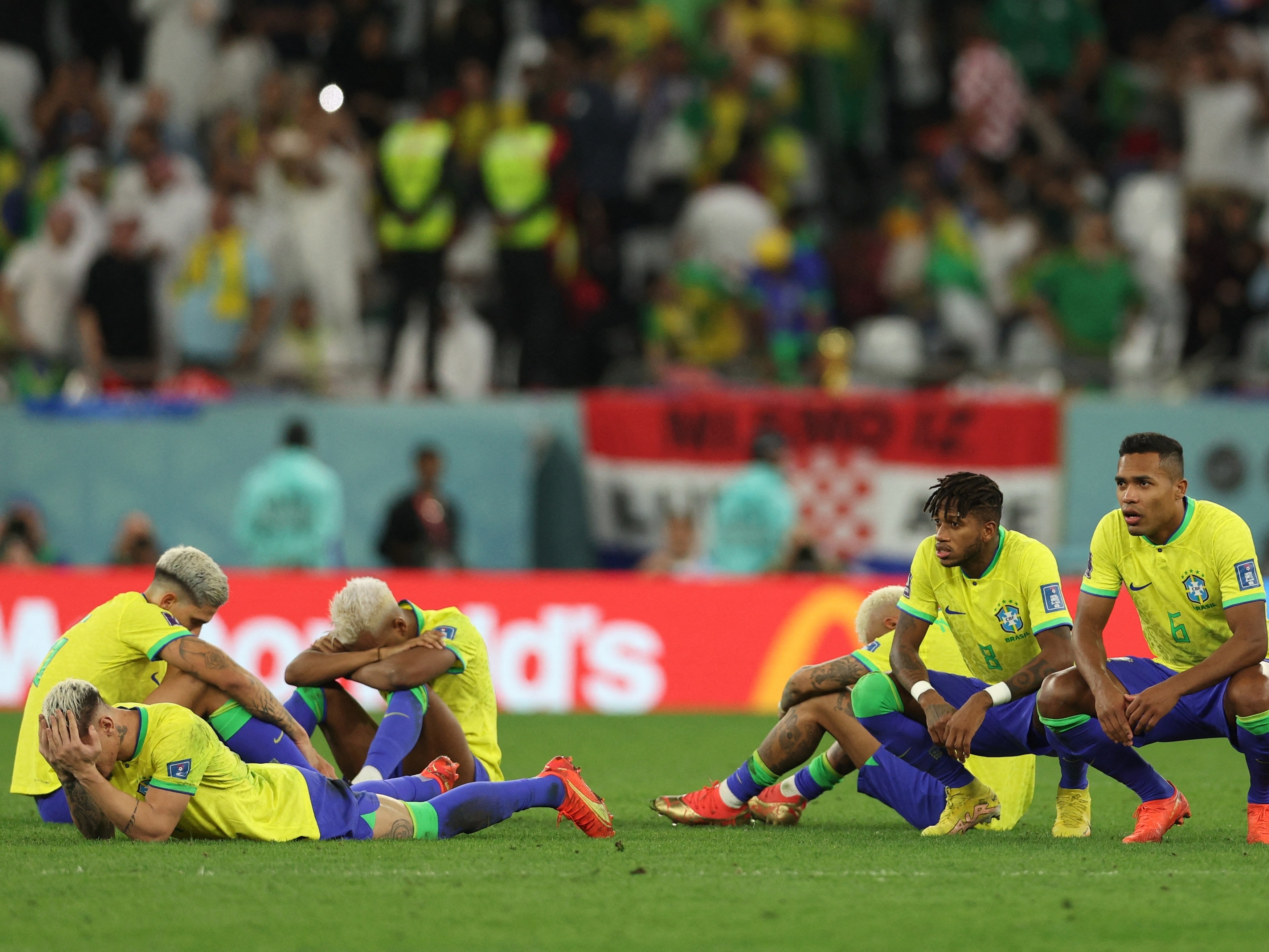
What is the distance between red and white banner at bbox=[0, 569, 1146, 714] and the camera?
14477 millimetres

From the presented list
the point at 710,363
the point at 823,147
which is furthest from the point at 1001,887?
the point at 823,147

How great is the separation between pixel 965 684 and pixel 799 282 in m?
10.5

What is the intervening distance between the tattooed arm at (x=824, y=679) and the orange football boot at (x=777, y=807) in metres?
0.42

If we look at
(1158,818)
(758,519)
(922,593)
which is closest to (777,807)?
(922,593)

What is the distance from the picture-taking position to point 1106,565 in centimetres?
768

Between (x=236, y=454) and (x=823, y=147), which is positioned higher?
(x=823, y=147)

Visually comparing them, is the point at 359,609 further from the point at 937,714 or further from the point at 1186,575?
the point at 1186,575

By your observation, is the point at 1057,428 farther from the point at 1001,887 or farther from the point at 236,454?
the point at 1001,887

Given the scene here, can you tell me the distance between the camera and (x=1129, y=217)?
18.8 meters

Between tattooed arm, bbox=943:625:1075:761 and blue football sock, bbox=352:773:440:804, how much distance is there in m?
2.04

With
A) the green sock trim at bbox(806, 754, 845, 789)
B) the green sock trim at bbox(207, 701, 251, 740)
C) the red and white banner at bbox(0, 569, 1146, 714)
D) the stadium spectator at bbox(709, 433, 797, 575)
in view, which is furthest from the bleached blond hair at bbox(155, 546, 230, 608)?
the stadium spectator at bbox(709, 433, 797, 575)

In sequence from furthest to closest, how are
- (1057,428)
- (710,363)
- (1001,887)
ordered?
(710,363) → (1057,428) → (1001,887)

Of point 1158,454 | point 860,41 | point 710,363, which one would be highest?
point 860,41

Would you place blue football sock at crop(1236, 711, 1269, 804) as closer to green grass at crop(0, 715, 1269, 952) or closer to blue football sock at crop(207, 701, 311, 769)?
green grass at crop(0, 715, 1269, 952)
